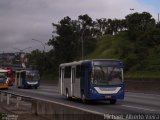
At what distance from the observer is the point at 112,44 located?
99938mm

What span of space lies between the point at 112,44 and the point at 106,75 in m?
69.8

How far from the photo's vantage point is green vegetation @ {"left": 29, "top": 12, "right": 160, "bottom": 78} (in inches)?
2820

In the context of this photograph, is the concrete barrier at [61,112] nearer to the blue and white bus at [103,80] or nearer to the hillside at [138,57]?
the blue and white bus at [103,80]

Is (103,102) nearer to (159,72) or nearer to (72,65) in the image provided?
(72,65)

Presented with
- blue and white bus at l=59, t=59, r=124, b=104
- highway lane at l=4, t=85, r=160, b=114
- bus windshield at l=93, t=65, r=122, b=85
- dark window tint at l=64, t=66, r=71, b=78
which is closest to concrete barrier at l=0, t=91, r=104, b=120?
highway lane at l=4, t=85, r=160, b=114

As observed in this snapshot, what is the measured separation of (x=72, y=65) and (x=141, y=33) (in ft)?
155

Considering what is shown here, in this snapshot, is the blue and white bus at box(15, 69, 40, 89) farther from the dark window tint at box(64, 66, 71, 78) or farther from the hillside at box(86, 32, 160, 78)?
the dark window tint at box(64, 66, 71, 78)

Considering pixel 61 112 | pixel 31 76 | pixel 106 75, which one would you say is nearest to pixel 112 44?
pixel 31 76

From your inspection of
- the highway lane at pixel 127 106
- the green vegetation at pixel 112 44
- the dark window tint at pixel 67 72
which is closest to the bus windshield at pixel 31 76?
the green vegetation at pixel 112 44

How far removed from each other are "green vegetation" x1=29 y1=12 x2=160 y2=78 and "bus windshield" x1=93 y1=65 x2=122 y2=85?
93.9 feet

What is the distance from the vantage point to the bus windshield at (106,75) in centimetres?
3031

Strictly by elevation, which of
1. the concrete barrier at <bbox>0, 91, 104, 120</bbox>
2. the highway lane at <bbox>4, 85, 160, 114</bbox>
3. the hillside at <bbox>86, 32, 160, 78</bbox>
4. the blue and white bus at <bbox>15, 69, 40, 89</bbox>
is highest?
the hillside at <bbox>86, 32, 160, 78</bbox>

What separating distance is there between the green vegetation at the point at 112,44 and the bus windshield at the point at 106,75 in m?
28.6

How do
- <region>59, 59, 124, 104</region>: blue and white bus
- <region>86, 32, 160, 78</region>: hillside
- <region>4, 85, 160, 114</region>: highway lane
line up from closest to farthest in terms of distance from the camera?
<region>4, 85, 160, 114</region>: highway lane → <region>59, 59, 124, 104</region>: blue and white bus → <region>86, 32, 160, 78</region>: hillside
